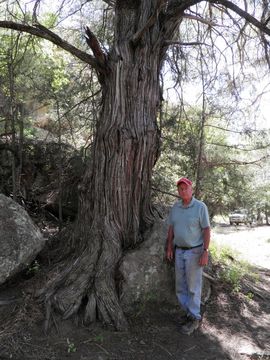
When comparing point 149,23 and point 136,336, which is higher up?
point 149,23

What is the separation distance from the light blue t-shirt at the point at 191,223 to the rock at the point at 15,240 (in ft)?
6.09

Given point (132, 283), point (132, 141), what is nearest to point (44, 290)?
point (132, 283)

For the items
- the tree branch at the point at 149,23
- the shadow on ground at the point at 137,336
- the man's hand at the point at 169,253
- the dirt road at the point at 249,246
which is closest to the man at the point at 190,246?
the man's hand at the point at 169,253

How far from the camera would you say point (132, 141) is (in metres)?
5.56

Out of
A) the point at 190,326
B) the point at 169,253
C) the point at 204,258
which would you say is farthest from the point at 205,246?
the point at 190,326

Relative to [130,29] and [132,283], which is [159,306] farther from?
[130,29]

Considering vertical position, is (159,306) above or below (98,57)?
below

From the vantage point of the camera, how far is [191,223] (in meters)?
4.90

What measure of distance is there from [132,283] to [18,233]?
158 cm

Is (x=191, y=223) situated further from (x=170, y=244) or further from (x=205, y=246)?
A: (x=170, y=244)

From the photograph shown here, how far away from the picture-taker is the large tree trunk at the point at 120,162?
5254 millimetres

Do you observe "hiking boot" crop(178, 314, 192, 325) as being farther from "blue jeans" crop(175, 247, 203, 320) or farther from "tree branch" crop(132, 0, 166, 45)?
"tree branch" crop(132, 0, 166, 45)

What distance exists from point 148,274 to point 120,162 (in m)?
1.52

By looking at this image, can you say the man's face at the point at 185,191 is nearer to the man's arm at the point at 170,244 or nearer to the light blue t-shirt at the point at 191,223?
the light blue t-shirt at the point at 191,223
